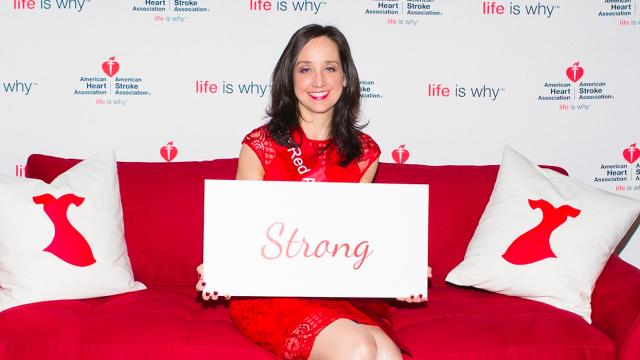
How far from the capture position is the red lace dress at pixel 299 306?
1.74 meters

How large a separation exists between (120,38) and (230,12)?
0.44m

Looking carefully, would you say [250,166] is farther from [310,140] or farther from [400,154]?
[400,154]

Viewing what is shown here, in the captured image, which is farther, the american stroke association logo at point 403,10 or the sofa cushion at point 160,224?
the american stroke association logo at point 403,10

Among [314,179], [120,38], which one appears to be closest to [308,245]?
[314,179]

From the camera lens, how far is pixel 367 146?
226 centimetres

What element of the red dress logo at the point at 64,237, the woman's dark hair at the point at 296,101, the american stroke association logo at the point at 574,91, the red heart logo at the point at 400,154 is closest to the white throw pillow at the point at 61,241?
the red dress logo at the point at 64,237

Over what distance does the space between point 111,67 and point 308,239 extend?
1.38 meters

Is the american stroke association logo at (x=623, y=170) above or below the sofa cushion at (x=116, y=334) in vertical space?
above

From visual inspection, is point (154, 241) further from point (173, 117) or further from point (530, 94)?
point (530, 94)

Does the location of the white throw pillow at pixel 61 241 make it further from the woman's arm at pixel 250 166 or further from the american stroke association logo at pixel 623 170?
the american stroke association logo at pixel 623 170

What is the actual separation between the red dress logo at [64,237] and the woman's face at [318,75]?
79cm

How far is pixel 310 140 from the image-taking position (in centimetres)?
→ 220

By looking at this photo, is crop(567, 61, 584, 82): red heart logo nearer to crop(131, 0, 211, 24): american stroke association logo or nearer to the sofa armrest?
the sofa armrest

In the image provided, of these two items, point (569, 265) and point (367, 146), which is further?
point (367, 146)
